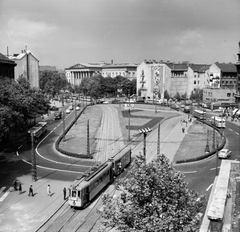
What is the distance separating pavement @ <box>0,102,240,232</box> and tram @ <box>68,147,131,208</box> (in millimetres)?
2533

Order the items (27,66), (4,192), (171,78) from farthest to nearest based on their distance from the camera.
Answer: (171,78) → (27,66) → (4,192)

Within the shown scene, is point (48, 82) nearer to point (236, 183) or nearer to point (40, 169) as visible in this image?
point (40, 169)

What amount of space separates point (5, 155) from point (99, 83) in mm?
108172

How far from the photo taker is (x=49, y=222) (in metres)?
28.2

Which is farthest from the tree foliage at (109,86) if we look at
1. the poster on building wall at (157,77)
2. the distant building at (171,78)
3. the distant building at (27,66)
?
the distant building at (27,66)

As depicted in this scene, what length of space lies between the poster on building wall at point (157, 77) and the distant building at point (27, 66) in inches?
1889

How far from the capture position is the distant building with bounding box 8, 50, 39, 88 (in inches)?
4606

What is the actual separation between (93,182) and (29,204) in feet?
21.1

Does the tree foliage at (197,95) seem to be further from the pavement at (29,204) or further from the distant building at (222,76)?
the pavement at (29,204)

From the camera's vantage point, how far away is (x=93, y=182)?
1262 inches

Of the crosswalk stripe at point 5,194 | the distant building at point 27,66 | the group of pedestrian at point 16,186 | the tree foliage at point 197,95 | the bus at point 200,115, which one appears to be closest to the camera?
the crosswalk stripe at point 5,194

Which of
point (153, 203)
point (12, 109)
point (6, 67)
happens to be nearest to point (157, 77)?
point (6, 67)

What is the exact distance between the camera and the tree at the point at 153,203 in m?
16.5

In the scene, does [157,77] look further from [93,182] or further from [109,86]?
[93,182]
